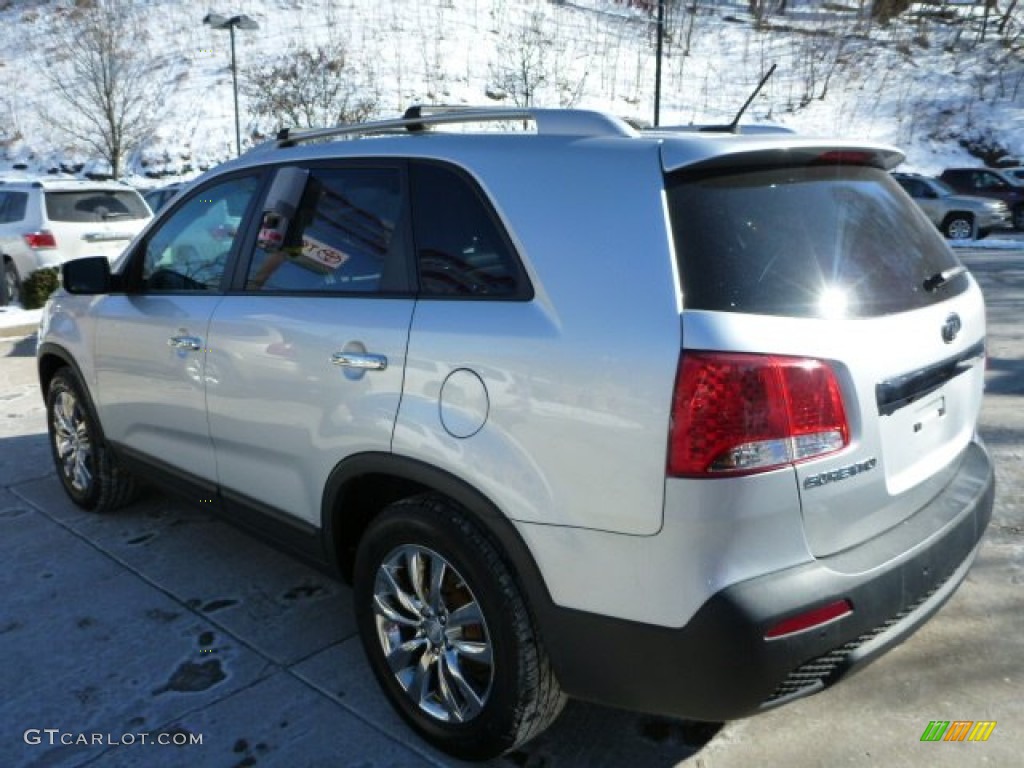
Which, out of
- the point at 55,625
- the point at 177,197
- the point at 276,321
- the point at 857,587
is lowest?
the point at 55,625

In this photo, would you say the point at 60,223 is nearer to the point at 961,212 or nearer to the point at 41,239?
the point at 41,239

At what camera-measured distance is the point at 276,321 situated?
287 centimetres

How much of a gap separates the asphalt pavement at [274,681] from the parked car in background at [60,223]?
7277 mm

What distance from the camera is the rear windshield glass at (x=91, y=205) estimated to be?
1045 centimetres

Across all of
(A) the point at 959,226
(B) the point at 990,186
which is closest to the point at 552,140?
(A) the point at 959,226

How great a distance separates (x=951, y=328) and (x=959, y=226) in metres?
20.8

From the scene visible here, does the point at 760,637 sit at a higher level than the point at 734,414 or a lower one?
lower

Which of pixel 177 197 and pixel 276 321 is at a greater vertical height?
pixel 177 197

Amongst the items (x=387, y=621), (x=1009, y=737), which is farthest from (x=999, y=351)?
(x=387, y=621)

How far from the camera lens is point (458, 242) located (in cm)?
243

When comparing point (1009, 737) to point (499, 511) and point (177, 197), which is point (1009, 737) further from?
point (177, 197)

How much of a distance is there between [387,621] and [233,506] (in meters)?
0.98

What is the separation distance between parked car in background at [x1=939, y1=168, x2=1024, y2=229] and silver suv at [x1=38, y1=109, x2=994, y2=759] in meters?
22.3

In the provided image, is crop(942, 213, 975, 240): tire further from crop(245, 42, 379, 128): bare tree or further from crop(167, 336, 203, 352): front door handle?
crop(167, 336, 203, 352): front door handle
